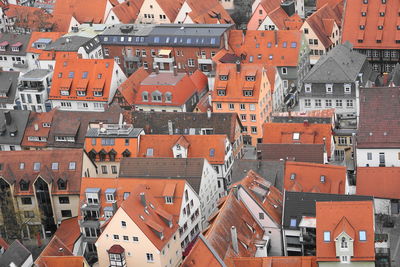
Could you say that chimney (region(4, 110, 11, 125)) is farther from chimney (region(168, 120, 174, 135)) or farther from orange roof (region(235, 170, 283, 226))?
orange roof (region(235, 170, 283, 226))

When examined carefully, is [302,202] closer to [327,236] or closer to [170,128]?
[327,236]

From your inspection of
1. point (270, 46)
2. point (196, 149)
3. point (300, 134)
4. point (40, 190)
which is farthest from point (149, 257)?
point (270, 46)

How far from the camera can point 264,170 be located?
10675cm

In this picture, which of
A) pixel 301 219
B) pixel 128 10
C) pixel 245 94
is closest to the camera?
pixel 301 219

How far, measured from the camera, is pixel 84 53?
158 meters

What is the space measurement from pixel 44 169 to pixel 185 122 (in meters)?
24.8

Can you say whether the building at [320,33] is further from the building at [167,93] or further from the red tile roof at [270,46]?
the building at [167,93]

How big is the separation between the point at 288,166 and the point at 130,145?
83.4 feet

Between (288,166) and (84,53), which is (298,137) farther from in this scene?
(84,53)

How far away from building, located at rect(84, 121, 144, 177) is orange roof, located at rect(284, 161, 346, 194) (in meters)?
25.0

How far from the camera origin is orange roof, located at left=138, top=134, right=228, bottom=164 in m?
116

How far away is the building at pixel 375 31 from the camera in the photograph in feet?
495

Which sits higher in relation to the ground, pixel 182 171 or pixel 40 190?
pixel 182 171

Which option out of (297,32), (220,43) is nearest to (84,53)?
(220,43)
